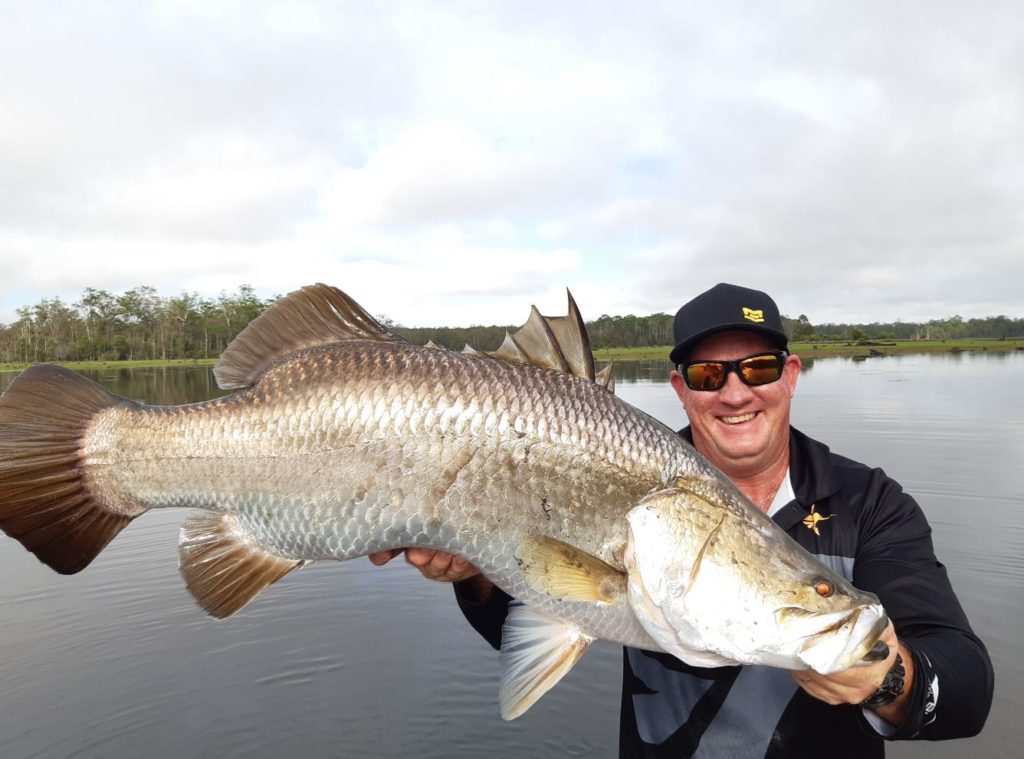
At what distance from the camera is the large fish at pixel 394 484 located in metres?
2.52

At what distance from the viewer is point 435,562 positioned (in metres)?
3.04

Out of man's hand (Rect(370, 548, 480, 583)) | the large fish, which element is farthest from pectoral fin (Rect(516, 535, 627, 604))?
man's hand (Rect(370, 548, 480, 583))

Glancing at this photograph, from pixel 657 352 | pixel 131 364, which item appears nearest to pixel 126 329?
pixel 131 364

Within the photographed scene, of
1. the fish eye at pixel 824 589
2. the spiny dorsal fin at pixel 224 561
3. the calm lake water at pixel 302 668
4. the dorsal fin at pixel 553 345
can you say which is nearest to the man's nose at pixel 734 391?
the dorsal fin at pixel 553 345

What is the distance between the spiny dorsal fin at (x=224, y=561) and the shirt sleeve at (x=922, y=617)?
2.45 m

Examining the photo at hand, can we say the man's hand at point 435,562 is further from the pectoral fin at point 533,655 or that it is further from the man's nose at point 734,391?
the man's nose at point 734,391

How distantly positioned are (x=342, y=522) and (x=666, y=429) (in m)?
1.35

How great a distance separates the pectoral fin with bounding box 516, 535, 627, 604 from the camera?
2510mm

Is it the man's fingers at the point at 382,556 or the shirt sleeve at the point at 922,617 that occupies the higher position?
the man's fingers at the point at 382,556

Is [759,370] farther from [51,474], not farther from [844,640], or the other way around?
[51,474]

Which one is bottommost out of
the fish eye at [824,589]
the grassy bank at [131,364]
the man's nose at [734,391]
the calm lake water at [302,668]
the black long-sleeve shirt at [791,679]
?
the calm lake water at [302,668]

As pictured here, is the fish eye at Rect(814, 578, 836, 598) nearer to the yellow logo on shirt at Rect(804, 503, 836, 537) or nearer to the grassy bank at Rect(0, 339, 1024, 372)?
the yellow logo on shirt at Rect(804, 503, 836, 537)

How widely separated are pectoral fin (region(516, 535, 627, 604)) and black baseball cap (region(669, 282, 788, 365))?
55.0 inches

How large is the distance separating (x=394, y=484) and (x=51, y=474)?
1316 millimetres
